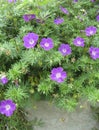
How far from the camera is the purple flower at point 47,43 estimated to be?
1629 millimetres

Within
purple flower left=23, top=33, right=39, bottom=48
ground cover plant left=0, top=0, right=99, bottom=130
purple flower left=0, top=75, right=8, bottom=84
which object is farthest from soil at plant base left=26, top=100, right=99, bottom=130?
purple flower left=23, top=33, right=39, bottom=48

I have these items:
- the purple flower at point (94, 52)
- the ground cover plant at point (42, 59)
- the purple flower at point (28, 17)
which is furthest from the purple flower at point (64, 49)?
the purple flower at point (28, 17)

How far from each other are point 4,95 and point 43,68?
0.81 feet

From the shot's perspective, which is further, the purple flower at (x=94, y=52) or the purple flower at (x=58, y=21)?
the purple flower at (x=58, y=21)

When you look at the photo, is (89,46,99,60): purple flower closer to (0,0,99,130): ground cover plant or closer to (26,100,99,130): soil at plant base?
(0,0,99,130): ground cover plant

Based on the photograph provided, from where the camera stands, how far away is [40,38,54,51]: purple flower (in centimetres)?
163

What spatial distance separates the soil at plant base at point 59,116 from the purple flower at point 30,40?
0.99ft

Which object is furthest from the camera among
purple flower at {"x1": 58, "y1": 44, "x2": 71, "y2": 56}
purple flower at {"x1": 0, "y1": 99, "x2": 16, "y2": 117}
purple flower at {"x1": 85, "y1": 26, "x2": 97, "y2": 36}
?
purple flower at {"x1": 85, "y1": 26, "x2": 97, "y2": 36}

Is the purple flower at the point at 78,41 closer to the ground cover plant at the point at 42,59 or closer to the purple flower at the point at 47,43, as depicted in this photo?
the ground cover plant at the point at 42,59

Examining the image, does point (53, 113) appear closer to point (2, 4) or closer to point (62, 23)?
point (62, 23)

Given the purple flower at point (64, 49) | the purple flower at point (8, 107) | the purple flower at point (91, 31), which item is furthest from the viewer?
the purple flower at point (91, 31)

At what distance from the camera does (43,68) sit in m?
1.65

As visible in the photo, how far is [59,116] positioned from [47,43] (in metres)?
0.43

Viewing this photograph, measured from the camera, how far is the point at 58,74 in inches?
60.7
